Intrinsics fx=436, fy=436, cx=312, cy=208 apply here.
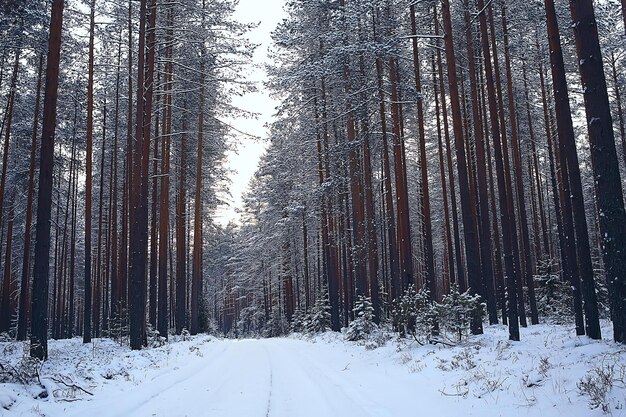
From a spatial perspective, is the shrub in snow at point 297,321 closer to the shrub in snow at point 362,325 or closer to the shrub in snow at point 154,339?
the shrub in snow at point 362,325

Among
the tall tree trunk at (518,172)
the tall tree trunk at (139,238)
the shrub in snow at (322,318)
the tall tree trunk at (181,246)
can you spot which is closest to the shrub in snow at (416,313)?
the tall tree trunk at (518,172)

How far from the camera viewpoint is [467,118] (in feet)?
68.3

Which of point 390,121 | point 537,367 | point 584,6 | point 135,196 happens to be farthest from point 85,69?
point 537,367

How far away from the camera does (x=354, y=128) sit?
21922 millimetres

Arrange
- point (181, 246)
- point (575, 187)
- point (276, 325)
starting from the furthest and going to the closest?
point (276, 325) → point (181, 246) → point (575, 187)

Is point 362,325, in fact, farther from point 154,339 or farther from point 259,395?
point 259,395

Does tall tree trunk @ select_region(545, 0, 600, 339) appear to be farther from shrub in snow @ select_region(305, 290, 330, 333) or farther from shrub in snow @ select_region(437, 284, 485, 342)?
shrub in snow @ select_region(305, 290, 330, 333)

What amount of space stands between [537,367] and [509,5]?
585 inches

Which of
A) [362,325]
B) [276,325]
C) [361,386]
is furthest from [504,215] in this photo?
[276,325]

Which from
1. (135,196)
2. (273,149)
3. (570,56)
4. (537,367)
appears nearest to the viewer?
(537,367)

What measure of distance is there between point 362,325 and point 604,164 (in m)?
12.3

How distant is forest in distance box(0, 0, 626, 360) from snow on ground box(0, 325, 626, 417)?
1465mm

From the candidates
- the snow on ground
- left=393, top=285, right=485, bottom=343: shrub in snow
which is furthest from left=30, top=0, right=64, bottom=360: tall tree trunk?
left=393, top=285, right=485, bottom=343: shrub in snow

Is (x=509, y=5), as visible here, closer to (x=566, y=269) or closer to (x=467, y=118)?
(x=467, y=118)
